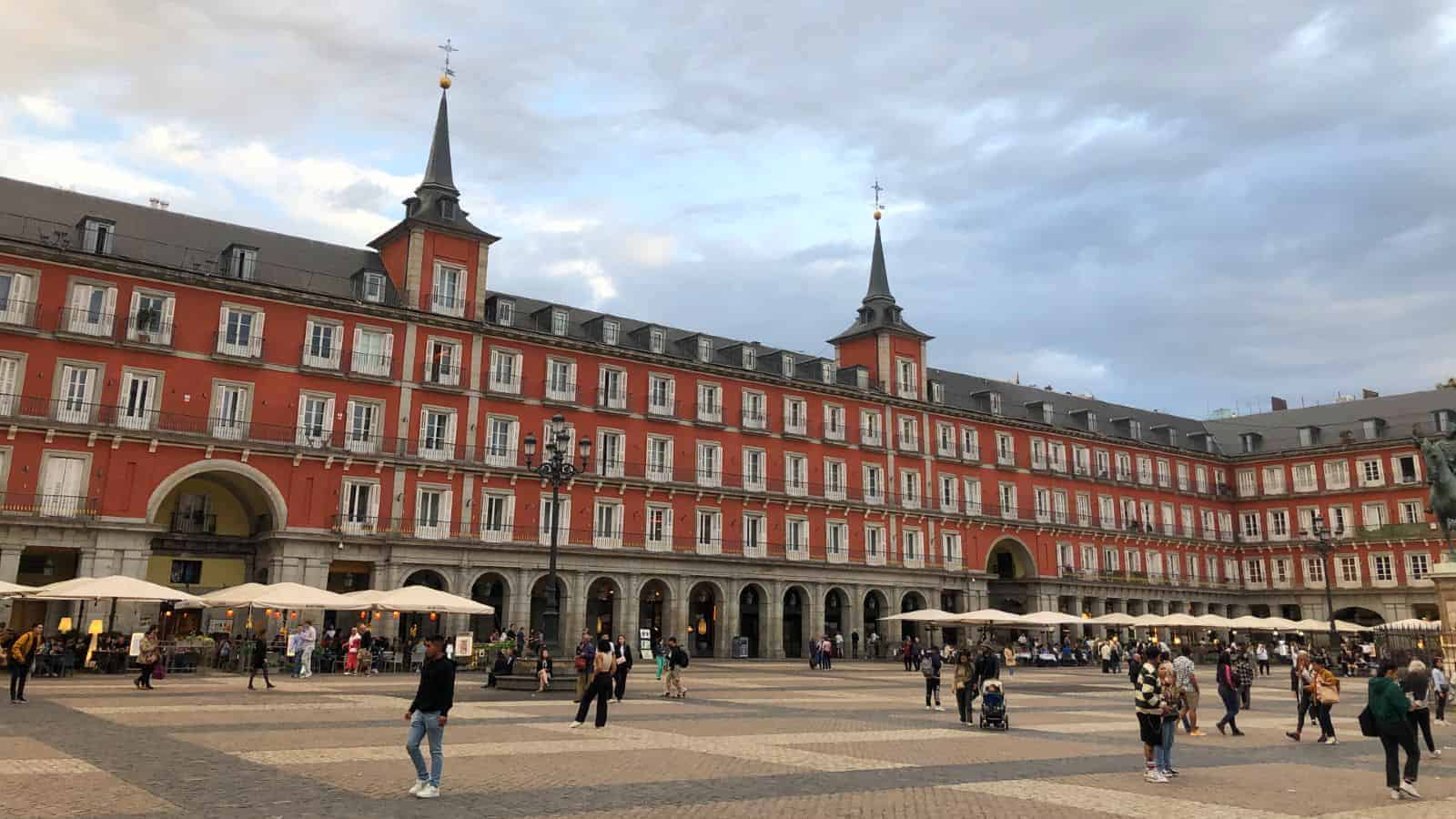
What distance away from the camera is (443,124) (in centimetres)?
4881

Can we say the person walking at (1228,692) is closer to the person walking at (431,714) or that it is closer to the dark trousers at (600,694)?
the dark trousers at (600,694)

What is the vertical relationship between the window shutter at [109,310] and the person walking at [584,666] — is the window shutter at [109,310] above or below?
above

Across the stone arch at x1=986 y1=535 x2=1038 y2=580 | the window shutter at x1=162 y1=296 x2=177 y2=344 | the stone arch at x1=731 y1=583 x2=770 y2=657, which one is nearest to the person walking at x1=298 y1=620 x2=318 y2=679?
the window shutter at x1=162 y1=296 x2=177 y2=344

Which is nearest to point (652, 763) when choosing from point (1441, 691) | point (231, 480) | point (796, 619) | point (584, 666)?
point (584, 666)

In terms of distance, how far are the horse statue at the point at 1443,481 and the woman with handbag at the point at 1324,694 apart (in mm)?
12355

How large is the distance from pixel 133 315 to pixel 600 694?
1207 inches

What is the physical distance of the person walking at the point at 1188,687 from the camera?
16859mm

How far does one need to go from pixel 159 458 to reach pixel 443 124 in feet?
66.2

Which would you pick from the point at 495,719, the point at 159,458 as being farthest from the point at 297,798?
the point at 159,458

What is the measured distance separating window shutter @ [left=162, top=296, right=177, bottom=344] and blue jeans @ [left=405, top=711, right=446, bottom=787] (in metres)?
33.9

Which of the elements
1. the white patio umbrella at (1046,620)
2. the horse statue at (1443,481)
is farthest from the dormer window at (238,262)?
the horse statue at (1443,481)

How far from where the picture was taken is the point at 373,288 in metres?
44.1

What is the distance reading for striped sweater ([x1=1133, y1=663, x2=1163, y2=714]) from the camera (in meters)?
12.0

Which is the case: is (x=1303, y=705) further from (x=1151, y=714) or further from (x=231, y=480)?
(x=231, y=480)
